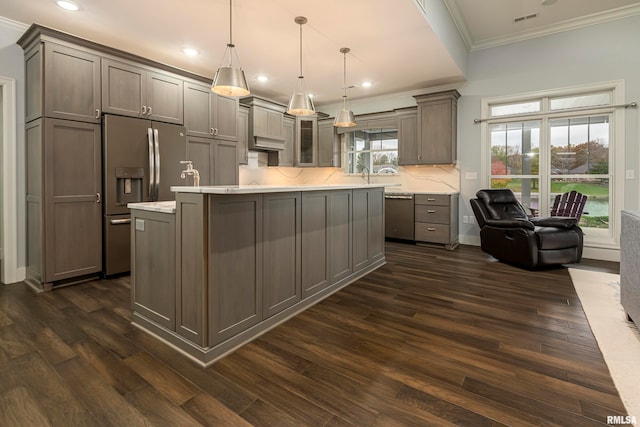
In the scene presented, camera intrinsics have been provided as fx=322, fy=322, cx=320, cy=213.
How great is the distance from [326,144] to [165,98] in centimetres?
343

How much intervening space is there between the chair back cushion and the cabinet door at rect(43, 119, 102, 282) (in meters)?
4.79

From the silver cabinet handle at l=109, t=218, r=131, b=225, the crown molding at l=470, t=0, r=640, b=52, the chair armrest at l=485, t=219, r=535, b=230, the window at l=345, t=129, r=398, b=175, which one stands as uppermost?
the crown molding at l=470, t=0, r=640, b=52

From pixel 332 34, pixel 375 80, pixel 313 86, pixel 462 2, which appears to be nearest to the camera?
pixel 332 34

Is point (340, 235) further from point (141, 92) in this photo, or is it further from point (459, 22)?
point (459, 22)

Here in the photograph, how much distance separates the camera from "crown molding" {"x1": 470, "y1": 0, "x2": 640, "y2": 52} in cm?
415

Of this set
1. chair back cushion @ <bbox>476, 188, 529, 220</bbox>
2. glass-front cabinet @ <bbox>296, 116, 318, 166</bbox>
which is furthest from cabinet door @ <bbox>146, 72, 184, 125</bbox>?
chair back cushion @ <bbox>476, 188, 529, 220</bbox>

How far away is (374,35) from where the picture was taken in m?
3.70

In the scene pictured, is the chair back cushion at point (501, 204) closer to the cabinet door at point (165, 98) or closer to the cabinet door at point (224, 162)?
the cabinet door at point (224, 162)

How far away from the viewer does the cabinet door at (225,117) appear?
4683mm

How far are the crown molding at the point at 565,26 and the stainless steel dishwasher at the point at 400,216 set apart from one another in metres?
2.64

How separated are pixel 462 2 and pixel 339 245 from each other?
3.45 m

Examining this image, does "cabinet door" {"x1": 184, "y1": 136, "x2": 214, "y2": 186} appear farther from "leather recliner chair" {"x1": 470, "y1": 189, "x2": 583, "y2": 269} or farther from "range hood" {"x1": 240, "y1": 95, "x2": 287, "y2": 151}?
"leather recliner chair" {"x1": 470, "y1": 189, "x2": 583, "y2": 269}

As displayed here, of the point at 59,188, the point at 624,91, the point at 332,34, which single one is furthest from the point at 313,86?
the point at 624,91

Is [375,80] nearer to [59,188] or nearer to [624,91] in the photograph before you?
[624,91]
